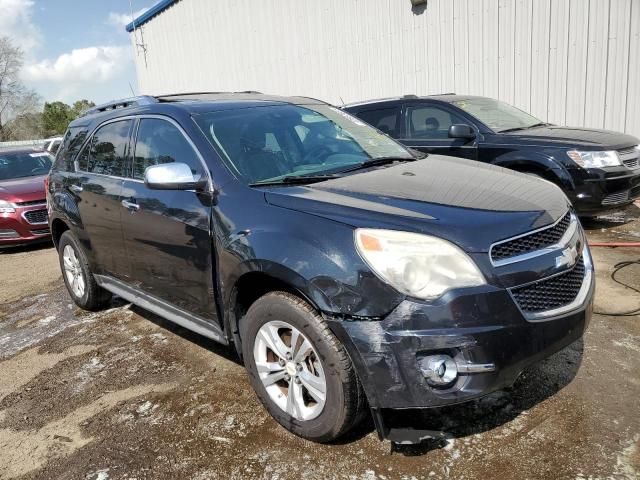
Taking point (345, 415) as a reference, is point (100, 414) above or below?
below

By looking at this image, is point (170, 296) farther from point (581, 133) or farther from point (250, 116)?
point (581, 133)

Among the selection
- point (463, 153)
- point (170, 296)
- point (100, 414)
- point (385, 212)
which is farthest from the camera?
point (463, 153)

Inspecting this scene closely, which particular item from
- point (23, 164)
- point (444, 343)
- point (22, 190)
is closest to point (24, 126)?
point (23, 164)

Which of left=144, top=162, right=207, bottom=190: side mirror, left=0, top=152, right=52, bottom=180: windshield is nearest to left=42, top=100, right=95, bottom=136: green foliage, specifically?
left=0, top=152, right=52, bottom=180: windshield

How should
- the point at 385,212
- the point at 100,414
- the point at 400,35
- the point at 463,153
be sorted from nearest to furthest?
1. the point at 385,212
2. the point at 100,414
3. the point at 463,153
4. the point at 400,35

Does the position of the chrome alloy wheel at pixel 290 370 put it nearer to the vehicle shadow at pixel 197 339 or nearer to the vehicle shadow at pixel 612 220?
the vehicle shadow at pixel 197 339

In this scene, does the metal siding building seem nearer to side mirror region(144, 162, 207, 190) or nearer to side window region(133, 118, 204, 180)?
side window region(133, 118, 204, 180)

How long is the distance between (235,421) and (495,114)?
5629mm

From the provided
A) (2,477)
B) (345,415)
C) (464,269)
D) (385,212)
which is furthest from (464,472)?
(2,477)

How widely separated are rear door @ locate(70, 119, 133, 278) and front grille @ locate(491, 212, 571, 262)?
104 inches

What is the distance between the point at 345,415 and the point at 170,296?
5.16 feet

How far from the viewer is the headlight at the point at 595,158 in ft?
19.8

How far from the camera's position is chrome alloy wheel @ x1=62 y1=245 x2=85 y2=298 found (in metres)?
4.91

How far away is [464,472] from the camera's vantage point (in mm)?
2469
